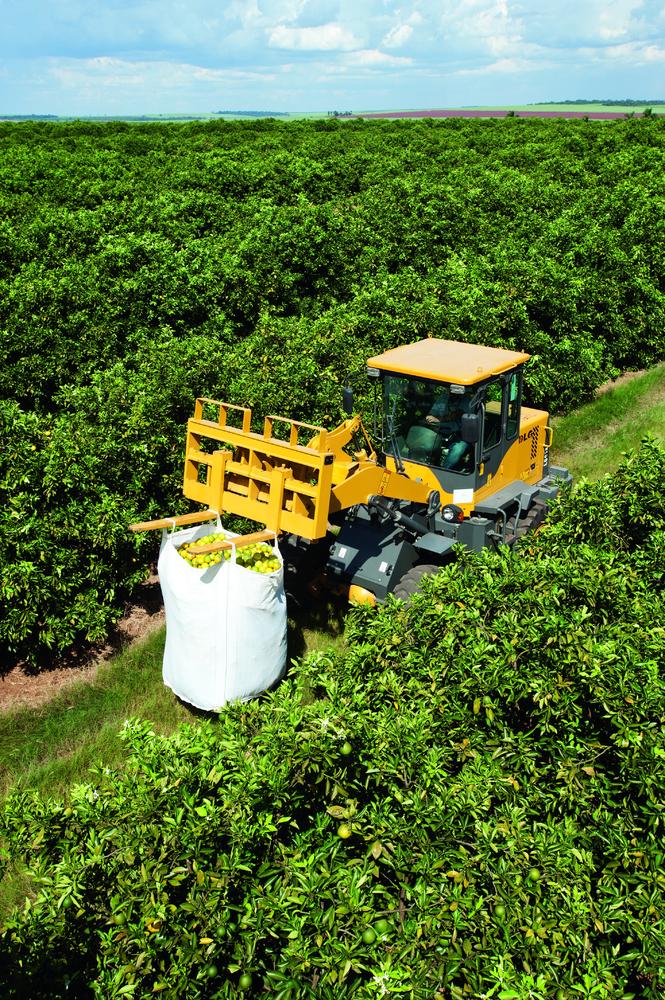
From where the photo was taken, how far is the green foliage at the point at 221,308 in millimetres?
9883

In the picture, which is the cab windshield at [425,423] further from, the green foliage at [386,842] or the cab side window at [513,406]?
the green foliage at [386,842]

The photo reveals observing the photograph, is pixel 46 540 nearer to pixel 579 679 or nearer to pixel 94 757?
pixel 94 757

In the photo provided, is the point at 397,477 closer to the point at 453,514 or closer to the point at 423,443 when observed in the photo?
the point at 423,443

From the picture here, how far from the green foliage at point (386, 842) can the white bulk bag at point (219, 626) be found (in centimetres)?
211

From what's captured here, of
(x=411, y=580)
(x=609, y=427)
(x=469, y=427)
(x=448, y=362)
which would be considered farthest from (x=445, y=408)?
(x=609, y=427)

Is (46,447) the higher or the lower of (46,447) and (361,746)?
the higher

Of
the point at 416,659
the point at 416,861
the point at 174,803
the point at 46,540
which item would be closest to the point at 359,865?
the point at 416,861

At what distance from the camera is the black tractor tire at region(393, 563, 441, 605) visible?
8953mm

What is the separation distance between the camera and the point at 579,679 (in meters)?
5.76

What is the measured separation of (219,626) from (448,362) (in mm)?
4103

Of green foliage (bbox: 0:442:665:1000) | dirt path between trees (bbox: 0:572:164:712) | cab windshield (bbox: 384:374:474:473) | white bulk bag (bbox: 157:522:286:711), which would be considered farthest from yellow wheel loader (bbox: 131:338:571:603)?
green foliage (bbox: 0:442:665:1000)

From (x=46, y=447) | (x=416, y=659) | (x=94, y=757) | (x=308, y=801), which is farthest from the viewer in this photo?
(x=46, y=447)

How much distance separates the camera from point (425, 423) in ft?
30.6

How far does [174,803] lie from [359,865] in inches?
44.9
